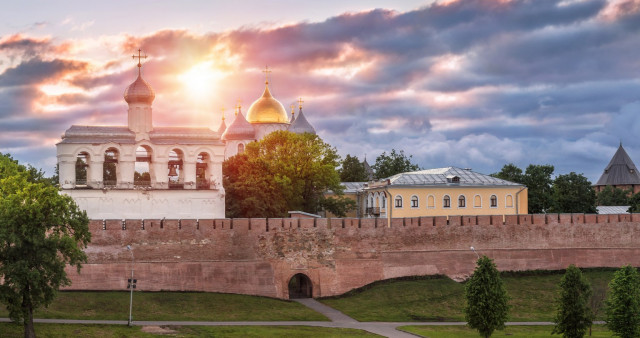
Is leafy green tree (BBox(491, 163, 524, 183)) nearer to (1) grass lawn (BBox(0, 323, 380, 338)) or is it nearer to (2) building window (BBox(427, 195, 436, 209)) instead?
(2) building window (BBox(427, 195, 436, 209))

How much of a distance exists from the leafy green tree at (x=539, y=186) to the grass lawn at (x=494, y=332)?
30.6 metres

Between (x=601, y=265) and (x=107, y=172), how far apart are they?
35.5 metres

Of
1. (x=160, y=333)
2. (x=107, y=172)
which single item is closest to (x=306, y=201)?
(x=107, y=172)

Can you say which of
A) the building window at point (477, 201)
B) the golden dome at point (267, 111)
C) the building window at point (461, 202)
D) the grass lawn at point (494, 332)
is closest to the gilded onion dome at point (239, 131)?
the golden dome at point (267, 111)

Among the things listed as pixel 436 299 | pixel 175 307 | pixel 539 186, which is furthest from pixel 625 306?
pixel 539 186

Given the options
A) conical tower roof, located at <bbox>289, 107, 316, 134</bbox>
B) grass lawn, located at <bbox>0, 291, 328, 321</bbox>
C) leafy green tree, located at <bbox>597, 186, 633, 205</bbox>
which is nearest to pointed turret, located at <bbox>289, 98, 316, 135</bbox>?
conical tower roof, located at <bbox>289, 107, 316, 134</bbox>

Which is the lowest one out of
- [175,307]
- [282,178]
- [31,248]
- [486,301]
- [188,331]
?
[188,331]

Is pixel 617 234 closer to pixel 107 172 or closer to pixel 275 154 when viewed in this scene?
pixel 275 154

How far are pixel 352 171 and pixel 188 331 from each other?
43449mm

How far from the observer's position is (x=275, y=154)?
55.9 metres

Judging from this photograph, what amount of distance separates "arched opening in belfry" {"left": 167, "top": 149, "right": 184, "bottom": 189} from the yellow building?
462 inches

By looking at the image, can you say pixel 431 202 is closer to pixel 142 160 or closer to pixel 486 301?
pixel 142 160

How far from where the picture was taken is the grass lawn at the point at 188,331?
104 feet

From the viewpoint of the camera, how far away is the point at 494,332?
116 ft
